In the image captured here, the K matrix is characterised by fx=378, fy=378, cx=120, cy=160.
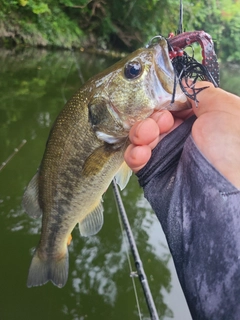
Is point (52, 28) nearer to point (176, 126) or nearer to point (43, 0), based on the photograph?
point (43, 0)

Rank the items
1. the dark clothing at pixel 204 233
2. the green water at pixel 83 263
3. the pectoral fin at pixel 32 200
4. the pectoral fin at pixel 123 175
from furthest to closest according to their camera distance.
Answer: the green water at pixel 83 263 < the pectoral fin at pixel 32 200 < the pectoral fin at pixel 123 175 < the dark clothing at pixel 204 233

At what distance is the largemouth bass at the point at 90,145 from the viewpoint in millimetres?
1534

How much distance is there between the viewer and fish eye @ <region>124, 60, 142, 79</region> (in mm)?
1552

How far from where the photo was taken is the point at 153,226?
4508mm

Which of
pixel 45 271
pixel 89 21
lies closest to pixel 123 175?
pixel 45 271

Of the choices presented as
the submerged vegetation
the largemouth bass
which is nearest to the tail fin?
the largemouth bass

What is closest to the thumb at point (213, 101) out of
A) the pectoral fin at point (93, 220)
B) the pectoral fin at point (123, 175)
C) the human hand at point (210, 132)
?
the human hand at point (210, 132)

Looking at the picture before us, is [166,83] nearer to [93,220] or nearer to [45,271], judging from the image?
[93,220]

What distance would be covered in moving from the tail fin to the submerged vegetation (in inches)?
487

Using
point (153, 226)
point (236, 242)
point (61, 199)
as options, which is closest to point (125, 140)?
point (61, 199)

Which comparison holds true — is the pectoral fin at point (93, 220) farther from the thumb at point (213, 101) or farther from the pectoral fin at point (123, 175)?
the thumb at point (213, 101)

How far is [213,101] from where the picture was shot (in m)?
1.39

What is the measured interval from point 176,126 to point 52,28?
47.7 ft

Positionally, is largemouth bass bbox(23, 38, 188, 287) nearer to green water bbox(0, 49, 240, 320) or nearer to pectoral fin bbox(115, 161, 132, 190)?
pectoral fin bbox(115, 161, 132, 190)
